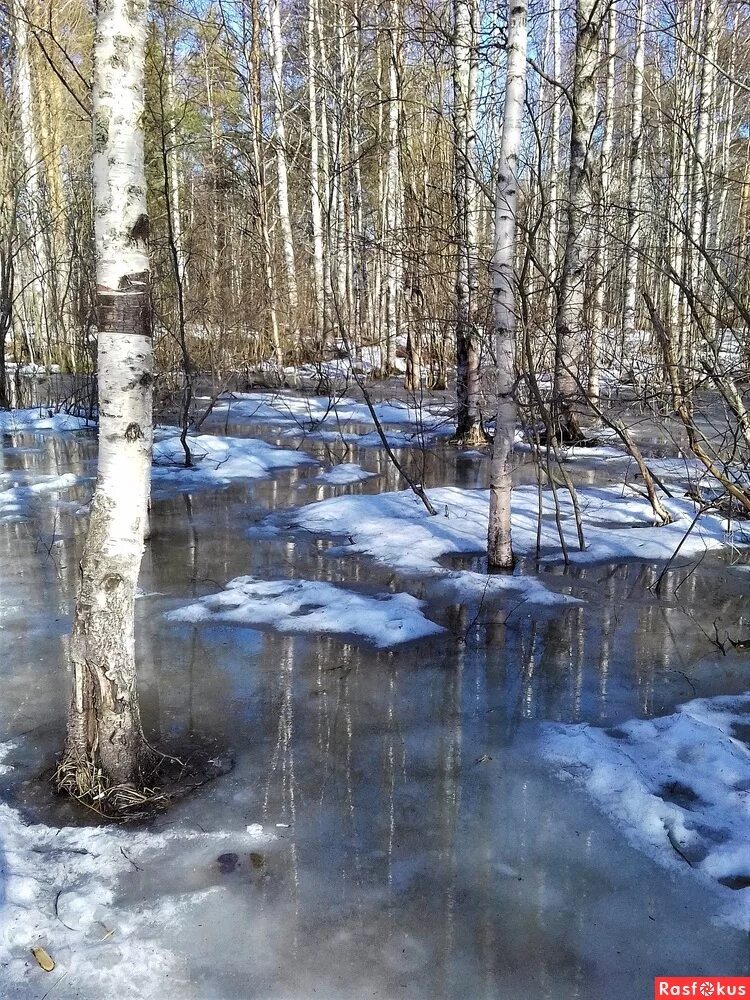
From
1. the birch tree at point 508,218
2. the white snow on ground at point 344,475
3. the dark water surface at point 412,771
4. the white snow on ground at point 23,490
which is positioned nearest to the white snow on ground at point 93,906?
the dark water surface at point 412,771

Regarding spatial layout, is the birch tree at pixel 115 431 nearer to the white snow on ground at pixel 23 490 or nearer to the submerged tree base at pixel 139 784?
the submerged tree base at pixel 139 784

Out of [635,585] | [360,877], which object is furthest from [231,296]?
[360,877]

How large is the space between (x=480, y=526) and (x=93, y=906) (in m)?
5.63

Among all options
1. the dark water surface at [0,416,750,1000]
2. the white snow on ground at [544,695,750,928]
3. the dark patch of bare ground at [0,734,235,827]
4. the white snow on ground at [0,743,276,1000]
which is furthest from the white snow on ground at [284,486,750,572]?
the white snow on ground at [0,743,276,1000]

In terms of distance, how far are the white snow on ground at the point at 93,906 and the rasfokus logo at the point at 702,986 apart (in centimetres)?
151

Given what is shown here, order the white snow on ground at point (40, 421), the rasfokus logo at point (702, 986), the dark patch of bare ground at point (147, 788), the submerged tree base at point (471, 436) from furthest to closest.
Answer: the white snow on ground at point (40, 421) → the submerged tree base at point (471, 436) → the dark patch of bare ground at point (147, 788) → the rasfokus logo at point (702, 986)

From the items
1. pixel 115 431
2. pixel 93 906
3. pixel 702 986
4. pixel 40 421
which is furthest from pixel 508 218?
pixel 40 421

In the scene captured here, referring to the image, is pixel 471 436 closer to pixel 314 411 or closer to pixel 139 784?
pixel 314 411

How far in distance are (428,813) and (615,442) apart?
1036 cm

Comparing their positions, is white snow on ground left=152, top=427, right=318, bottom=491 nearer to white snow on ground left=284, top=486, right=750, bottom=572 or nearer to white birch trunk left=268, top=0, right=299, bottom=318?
white snow on ground left=284, top=486, right=750, bottom=572

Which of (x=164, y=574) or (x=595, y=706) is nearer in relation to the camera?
(x=595, y=706)

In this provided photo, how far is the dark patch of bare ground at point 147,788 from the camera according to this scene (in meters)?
3.57

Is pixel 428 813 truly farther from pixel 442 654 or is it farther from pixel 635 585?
pixel 635 585

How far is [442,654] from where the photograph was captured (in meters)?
5.35
